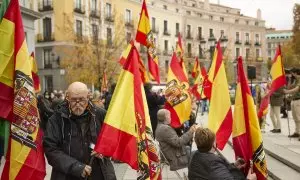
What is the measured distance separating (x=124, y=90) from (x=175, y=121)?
4.63 metres

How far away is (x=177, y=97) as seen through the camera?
30.3 ft

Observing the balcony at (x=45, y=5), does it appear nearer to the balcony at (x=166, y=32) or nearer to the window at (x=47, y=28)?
the window at (x=47, y=28)

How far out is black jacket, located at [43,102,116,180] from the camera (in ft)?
14.3

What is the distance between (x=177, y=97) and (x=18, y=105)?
5070 millimetres

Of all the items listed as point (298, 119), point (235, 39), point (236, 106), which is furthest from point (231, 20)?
point (236, 106)

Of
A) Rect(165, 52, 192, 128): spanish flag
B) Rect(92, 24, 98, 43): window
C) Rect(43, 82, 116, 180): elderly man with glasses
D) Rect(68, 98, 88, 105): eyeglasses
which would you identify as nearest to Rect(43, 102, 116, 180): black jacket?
Rect(43, 82, 116, 180): elderly man with glasses

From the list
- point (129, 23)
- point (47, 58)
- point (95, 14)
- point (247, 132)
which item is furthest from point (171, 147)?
point (129, 23)

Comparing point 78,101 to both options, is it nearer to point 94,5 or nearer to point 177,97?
point 177,97

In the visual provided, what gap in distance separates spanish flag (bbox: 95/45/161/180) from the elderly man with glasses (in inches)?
6.8

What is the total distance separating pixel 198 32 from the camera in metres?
68.3

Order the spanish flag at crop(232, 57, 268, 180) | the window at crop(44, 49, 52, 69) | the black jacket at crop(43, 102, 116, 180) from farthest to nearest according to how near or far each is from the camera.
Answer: the window at crop(44, 49, 52, 69)
the spanish flag at crop(232, 57, 268, 180)
the black jacket at crop(43, 102, 116, 180)

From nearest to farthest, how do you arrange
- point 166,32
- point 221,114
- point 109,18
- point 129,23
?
point 221,114 < point 109,18 < point 129,23 < point 166,32

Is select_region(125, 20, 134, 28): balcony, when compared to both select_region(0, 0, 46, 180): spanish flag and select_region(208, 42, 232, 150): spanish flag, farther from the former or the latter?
select_region(0, 0, 46, 180): spanish flag

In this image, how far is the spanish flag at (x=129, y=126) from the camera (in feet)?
14.0
